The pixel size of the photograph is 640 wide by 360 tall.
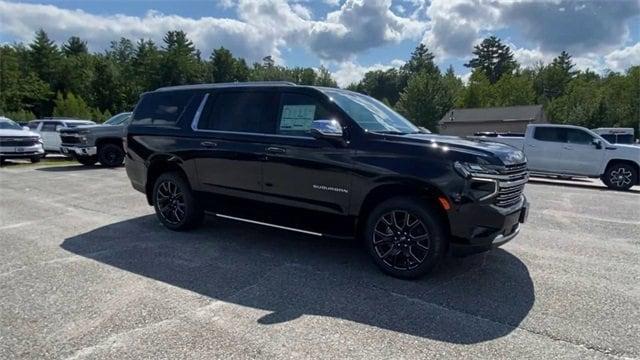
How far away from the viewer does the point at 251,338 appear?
127 inches

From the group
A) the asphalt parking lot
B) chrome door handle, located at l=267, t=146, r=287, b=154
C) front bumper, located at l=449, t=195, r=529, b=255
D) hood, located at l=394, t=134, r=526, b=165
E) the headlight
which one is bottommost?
the asphalt parking lot

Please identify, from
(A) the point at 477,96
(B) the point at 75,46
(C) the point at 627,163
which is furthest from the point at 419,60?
(C) the point at 627,163

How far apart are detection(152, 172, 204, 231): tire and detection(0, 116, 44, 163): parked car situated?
42.7 ft

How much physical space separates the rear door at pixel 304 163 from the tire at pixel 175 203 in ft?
4.53

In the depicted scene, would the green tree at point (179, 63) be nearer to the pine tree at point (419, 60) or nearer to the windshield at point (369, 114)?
the pine tree at point (419, 60)

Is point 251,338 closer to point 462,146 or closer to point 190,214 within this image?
point 462,146

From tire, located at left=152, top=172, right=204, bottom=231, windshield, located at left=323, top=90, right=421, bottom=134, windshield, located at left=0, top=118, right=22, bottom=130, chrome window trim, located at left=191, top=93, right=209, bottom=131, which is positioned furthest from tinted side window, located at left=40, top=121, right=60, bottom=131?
windshield, located at left=323, top=90, right=421, bottom=134

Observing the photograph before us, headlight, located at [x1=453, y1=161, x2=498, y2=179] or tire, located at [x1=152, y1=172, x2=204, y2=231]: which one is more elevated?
headlight, located at [x1=453, y1=161, x2=498, y2=179]

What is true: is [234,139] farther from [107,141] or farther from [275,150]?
[107,141]

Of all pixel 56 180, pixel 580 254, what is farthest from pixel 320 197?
pixel 56 180

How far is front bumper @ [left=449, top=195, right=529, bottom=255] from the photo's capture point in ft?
13.1

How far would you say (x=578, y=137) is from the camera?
13.5m

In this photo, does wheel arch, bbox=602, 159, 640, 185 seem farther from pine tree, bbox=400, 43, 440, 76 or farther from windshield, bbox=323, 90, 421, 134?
pine tree, bbox=400, 43, 440, 76

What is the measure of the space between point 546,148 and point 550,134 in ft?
1.58
